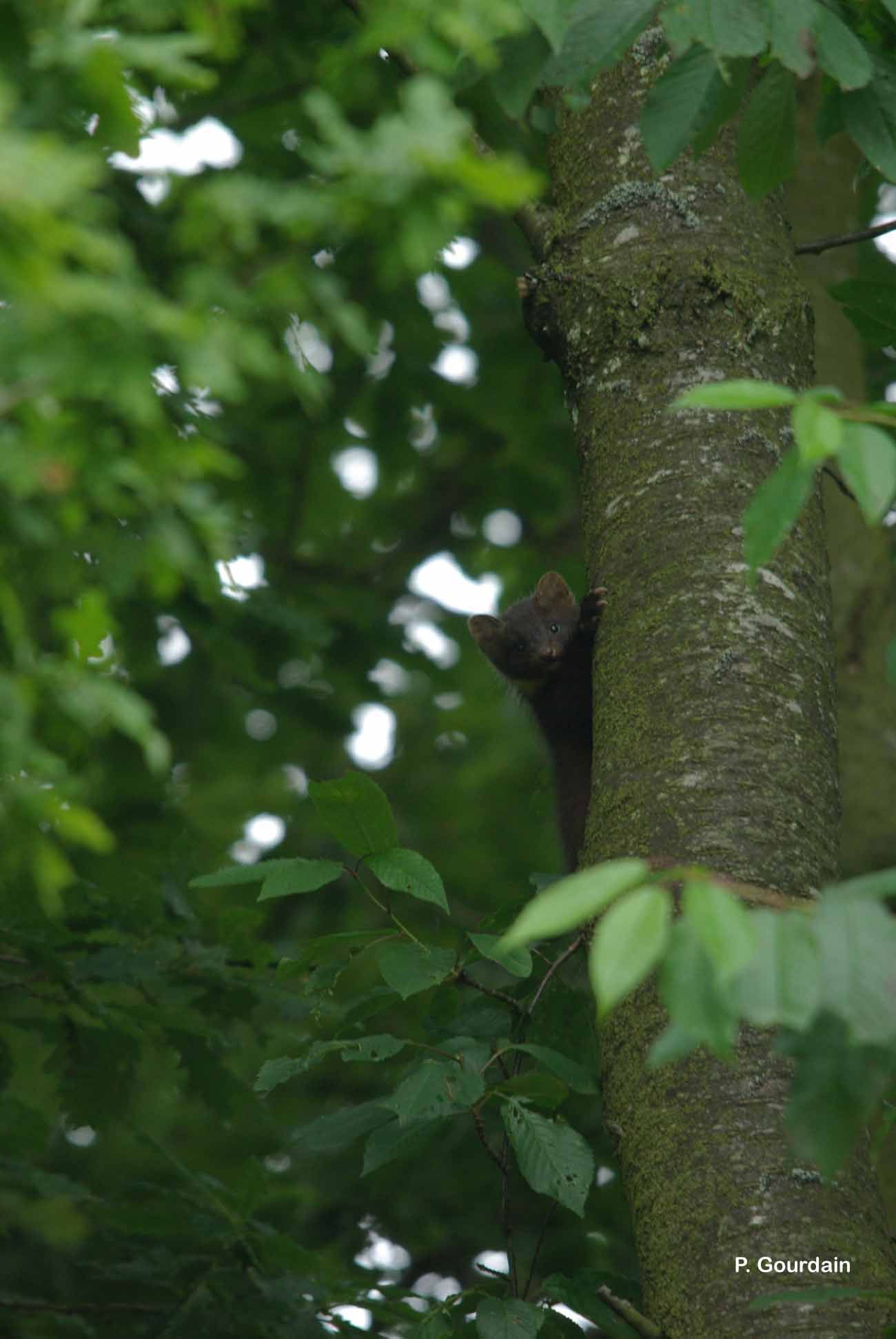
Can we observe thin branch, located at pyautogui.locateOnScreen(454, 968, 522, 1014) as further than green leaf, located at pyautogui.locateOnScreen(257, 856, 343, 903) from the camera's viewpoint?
Yes

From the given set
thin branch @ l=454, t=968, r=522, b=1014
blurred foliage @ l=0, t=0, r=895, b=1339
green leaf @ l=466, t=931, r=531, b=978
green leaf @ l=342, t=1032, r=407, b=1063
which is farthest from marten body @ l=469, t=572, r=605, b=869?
green leaf @ l=342, t=1032, r=407, b=1063

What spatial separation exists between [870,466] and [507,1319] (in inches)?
79.7

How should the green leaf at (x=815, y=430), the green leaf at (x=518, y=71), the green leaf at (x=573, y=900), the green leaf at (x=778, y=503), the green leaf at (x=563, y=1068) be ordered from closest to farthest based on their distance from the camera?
1. the green leaf at (x=573, y=900)
2. the green leaf at (x=815, y=430)
3. the green leaf at (x=778, y=503)
4. the green leaf at (x=518, y=71)
5. the green leaf at (x=563, y=1068)

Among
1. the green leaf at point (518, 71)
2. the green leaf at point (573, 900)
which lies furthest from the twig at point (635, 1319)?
the green leaf at point (518, 71)

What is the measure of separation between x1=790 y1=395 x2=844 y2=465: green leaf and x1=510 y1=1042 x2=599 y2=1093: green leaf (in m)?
1.78

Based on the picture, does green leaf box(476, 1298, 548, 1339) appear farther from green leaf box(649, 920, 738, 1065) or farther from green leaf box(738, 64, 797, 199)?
green leaf box(738, 64, 797, 199)

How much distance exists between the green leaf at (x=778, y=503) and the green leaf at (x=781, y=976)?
585 millimetres

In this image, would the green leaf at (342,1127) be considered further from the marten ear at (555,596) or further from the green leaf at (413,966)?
the marten ear at (555,596)

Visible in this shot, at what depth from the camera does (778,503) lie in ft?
6.57

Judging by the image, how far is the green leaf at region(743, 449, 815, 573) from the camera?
1971 mm

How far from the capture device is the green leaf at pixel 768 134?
2768mm

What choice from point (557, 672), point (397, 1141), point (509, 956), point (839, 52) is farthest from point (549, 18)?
point (557, 672)

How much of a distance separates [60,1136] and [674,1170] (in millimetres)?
5990

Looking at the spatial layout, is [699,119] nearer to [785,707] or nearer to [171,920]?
[785,707]
